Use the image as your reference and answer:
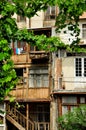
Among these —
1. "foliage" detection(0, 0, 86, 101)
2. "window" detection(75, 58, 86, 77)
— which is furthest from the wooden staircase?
"foliage" detection(0, 0, 86, 101)

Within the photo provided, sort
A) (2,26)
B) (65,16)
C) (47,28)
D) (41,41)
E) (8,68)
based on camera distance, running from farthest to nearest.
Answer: (47,28)
(65,16)
(41,41)
(2,26)
(8,68)

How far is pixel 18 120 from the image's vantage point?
36.1 metres

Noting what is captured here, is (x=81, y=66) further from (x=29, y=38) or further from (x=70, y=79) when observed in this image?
(x=29, y=38)

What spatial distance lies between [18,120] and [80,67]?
6174 millimetres

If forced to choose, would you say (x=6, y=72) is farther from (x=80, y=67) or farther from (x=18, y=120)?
(x=18, y=120)

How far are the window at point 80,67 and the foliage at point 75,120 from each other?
15.9 feet

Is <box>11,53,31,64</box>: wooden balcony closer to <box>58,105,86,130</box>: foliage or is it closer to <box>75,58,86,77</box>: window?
<box>75,58,86,77</box>: window

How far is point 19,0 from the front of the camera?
960 cm

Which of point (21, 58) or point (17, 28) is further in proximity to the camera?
point (21, 58)

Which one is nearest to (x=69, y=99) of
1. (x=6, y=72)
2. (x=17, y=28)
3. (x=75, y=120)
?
(x=75, y=120)

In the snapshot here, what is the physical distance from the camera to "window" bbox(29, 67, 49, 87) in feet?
124

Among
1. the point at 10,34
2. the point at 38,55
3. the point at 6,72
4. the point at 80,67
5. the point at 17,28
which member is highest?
the point at 17,28

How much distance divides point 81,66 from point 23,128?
6332 mm

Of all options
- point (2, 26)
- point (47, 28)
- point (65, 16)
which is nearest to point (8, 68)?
point (2, 26)
